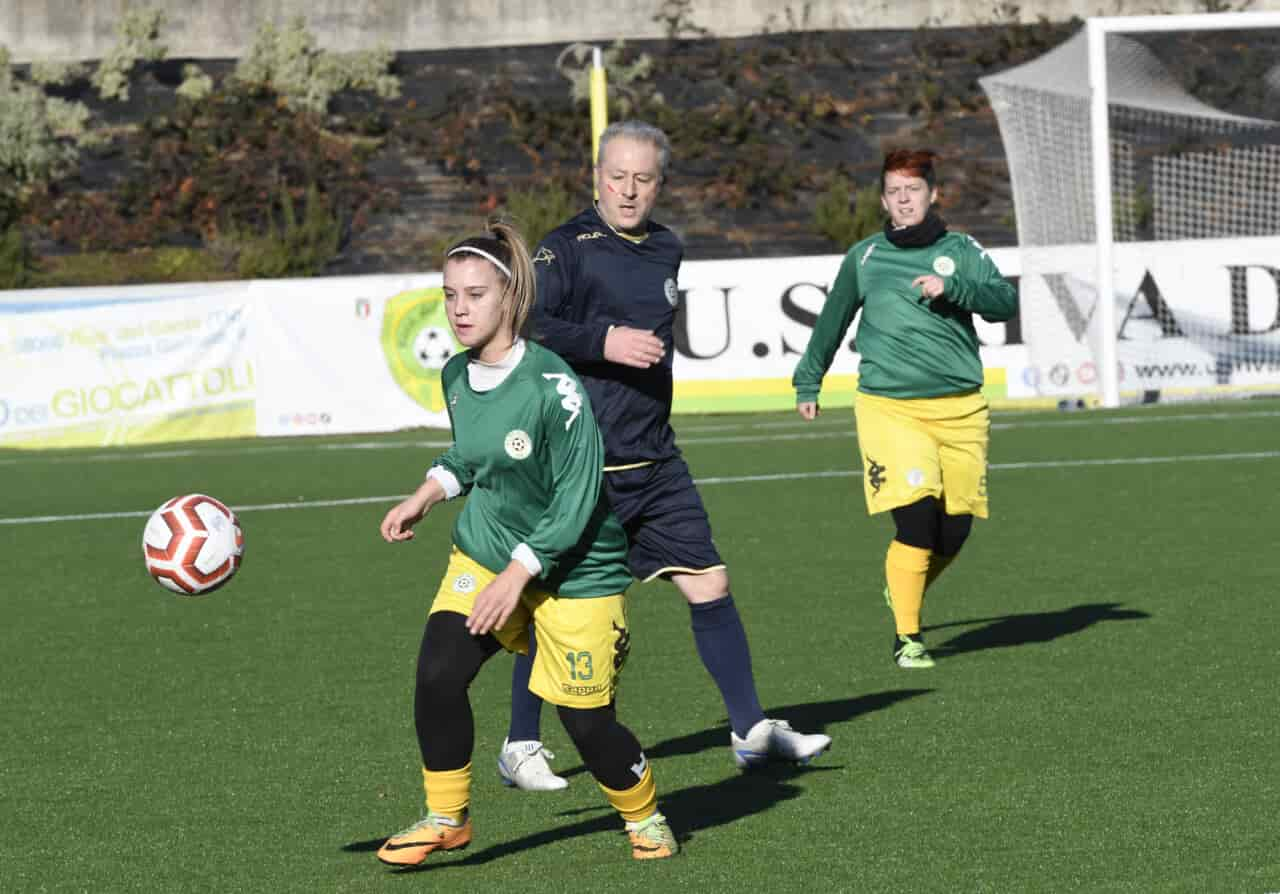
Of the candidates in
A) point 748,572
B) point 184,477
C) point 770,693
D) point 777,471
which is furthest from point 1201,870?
point 184,477

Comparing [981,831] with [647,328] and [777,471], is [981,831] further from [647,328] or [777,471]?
[777,471]

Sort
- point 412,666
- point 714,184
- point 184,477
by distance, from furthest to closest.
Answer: point 714,184
point 184,477
point 412,666

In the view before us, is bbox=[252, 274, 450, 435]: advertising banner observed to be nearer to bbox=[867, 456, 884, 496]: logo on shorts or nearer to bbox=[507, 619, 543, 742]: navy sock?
bbox=[867, 456, 884, 496]: logo on shorts

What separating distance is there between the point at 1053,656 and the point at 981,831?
2.84 meters

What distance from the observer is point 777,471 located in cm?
1645

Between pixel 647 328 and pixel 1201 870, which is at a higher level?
pixel 647 328

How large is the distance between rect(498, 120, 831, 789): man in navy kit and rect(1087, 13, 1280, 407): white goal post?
14.9 m

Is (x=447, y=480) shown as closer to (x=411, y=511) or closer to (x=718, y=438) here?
(x=411, y=511)

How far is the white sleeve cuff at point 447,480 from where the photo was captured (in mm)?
5246

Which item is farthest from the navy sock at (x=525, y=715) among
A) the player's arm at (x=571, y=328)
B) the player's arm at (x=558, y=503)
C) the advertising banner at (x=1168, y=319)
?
the advertising banner at (x=1168, y=319)

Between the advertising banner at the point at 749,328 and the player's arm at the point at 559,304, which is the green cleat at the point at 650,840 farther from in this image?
the advertising banner at the point at 749,328

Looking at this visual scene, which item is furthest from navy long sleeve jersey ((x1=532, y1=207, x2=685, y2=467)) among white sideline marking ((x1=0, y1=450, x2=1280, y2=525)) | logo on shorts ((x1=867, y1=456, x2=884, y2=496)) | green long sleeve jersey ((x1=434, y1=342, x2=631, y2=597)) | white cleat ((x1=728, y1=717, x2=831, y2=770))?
white sideline marking ((x1=0, y1=450, x2=1280, y2=525))

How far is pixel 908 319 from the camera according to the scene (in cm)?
816

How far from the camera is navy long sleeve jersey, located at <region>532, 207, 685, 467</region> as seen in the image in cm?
621
